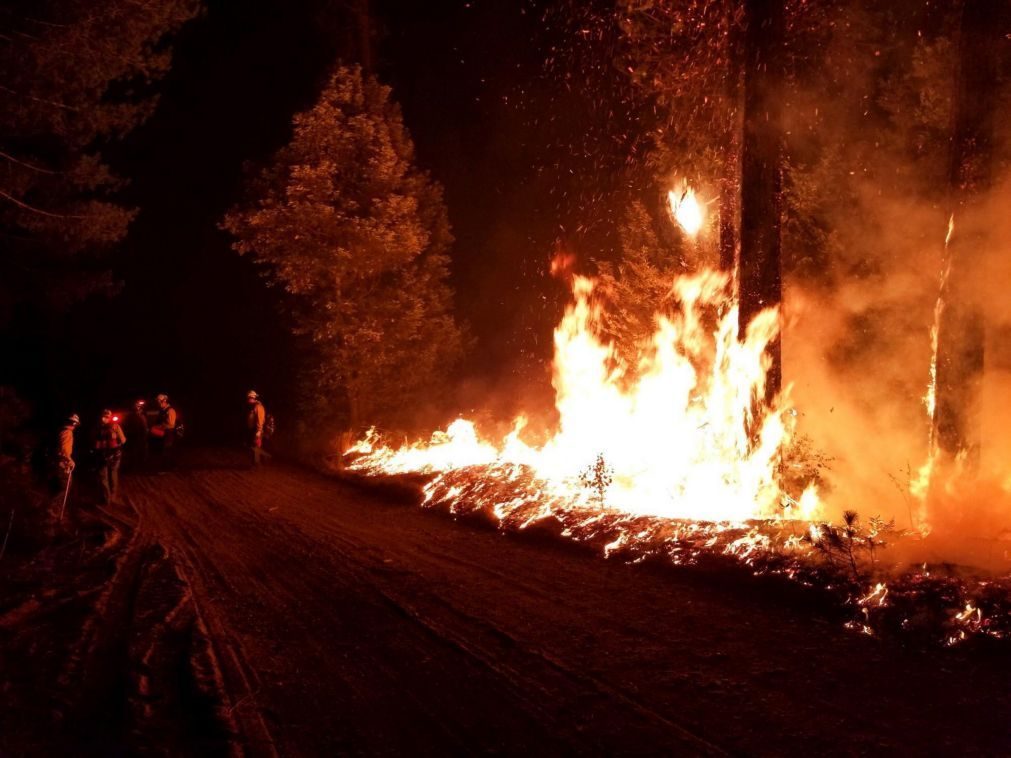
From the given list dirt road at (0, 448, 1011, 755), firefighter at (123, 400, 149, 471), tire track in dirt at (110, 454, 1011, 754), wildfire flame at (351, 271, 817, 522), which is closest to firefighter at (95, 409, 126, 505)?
firefighter at (123, 400, 149, 471)

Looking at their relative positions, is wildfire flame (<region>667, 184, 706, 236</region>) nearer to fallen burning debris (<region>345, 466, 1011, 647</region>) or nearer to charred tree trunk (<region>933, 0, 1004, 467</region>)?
charred tree trunk (<region>933, 0, 1004, 467</region>)

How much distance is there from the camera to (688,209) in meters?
14.1

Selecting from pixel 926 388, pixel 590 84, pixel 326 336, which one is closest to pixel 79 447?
pixel 326 336

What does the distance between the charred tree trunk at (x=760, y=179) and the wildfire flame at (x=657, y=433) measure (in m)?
0.24

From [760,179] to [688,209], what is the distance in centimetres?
407

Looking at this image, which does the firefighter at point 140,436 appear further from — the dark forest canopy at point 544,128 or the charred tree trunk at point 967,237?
the charred tree trunk at point 967,237

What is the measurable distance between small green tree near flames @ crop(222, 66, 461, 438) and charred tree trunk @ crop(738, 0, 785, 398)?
971 centimetres

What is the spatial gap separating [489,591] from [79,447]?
23.1 m

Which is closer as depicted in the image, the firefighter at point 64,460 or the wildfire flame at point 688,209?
the firefighter at point 64,460

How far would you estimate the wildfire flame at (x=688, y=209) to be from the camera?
46.0 ft

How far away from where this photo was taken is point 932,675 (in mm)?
5062

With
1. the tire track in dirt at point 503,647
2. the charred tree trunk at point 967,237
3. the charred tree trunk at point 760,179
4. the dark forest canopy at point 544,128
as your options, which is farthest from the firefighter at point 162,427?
the charred tree trunk at point 967,237

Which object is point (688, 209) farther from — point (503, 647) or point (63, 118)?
point (63, 118)

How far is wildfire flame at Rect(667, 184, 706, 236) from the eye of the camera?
1402 cm
